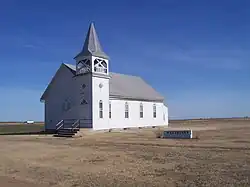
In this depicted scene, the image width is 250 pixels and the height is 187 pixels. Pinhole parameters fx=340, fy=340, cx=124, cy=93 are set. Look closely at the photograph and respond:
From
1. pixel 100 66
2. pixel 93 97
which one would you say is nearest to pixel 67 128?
pixel 93 97

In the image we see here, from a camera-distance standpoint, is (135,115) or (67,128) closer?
(67,128)

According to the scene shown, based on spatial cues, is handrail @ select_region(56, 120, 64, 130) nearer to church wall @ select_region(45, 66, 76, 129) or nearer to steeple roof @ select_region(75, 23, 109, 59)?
church wall @ select_region(45, 66, 76, 129)

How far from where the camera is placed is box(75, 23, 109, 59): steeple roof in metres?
34.3

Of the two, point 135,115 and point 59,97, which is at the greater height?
point 59,97

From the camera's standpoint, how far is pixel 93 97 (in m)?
33.4

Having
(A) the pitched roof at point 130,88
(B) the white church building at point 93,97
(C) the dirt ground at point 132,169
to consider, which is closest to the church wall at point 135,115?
(B) the white church building at point 93,97

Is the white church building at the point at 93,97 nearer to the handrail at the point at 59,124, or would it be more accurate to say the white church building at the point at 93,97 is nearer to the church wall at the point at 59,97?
the church wall at the point at 59,97

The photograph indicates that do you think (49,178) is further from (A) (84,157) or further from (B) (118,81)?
(B) (118,81)

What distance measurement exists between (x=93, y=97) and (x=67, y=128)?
14.7 ft

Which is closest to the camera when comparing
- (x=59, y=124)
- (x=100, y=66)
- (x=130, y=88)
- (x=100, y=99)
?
(x=100, y=99)

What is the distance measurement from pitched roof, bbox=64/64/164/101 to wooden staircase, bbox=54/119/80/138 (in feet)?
16.3

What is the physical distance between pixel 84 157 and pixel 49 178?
486cm

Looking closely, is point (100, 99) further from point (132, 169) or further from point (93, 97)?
point (132, 169)

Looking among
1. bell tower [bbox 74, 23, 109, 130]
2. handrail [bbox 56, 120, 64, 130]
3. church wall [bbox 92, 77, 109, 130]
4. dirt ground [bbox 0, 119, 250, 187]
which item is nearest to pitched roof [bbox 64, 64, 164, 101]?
church wall [bbox 92, 77, 109, 130]
